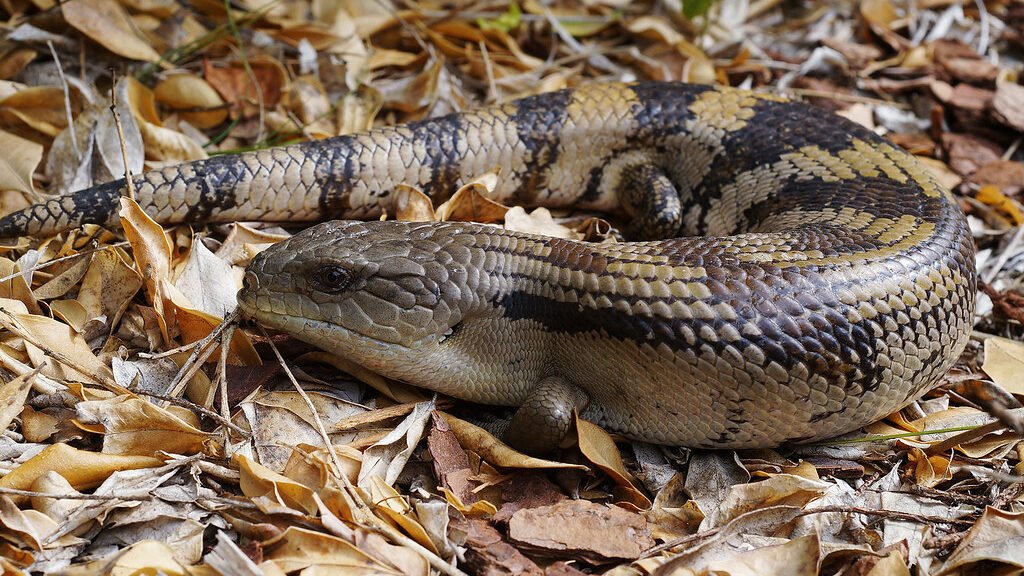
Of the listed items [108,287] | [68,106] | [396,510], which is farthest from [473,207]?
[68,106]

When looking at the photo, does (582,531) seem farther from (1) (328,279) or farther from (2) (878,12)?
(2) (878,12)

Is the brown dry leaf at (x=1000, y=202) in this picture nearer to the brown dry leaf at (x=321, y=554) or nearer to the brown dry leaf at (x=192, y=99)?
the brown dry leaf at (x=321, y=554)

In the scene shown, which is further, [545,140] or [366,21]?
[366,21]

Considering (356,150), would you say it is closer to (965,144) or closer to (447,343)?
(447,343)

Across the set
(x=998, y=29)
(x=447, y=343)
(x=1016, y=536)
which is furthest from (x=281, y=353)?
(x=998, y=29)

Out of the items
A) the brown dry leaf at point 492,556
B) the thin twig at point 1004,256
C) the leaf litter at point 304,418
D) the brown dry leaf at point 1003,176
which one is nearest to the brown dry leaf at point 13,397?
the leaf litter at point 304,418
